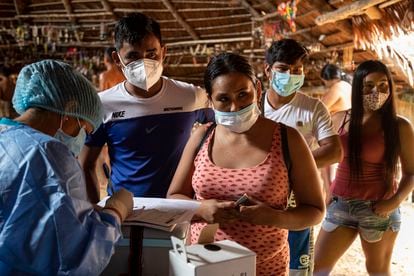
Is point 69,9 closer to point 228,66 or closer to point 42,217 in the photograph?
point 228,66

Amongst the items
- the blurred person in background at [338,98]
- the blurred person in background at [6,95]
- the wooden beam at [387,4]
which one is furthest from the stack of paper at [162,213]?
the blurred person in background at [6,95]

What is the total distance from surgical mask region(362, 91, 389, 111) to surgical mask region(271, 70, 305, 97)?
1.47 ft

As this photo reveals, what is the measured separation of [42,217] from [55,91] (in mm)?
398

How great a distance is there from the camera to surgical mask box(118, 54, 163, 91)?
2174mm

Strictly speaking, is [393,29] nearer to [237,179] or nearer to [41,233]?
[237,179]

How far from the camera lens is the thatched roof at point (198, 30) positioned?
5.55 m

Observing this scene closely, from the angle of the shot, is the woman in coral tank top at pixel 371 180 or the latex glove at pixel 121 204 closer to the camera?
the latex glove at pixel 121 204

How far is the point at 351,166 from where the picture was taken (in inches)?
108

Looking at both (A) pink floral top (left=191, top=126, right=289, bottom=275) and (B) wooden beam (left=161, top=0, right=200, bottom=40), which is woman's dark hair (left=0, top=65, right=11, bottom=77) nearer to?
(B) wooden beam (left=161, top=0, right=200, bottom=40)

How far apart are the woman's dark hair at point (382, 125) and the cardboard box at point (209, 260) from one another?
1713 mm

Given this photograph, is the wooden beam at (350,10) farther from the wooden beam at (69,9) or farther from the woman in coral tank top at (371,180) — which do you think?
the wooden beam at (69,9)

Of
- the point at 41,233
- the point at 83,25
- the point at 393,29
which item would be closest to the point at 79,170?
the point at 41,233

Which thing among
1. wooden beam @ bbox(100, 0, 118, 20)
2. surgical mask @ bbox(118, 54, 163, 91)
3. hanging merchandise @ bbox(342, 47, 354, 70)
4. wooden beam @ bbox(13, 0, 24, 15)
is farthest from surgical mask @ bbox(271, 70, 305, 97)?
wooden beam @ bbox(13, 0, 24, 15)

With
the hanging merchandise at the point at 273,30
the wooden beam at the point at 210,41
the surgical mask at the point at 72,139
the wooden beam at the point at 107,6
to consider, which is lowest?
the surgical mask at the point at 72,139
